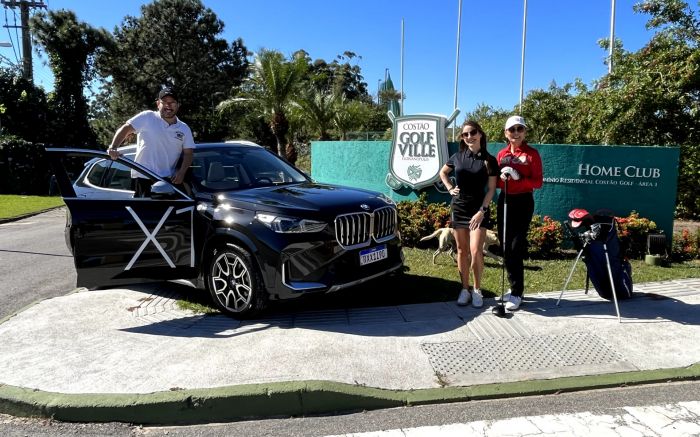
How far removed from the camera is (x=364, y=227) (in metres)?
4.86

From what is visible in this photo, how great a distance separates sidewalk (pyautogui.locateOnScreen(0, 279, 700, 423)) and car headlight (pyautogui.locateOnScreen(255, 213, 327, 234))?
2.93 ft

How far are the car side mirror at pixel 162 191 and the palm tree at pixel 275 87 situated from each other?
1983 centimetres

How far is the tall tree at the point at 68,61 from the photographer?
3042 centimetres

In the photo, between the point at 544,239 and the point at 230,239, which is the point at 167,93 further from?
the point at 544,239

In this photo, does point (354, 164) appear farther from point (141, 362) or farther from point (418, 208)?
point (141, 362)

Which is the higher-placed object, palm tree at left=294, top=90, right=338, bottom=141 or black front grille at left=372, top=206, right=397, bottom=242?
palm tree at left=294, top=90, right=338, bottom=141

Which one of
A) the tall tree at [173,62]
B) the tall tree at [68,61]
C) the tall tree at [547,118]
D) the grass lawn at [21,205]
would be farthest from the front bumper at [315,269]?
the tall tree at [173,62]

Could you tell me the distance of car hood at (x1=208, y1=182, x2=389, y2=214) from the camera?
4.62 m

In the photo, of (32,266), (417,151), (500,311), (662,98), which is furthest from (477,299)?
(662,98)

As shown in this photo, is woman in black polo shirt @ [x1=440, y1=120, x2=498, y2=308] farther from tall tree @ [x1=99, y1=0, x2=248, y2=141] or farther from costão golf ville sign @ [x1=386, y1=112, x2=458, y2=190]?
tall tree @ [x1=99, y1=0, x2=248, y2=141]

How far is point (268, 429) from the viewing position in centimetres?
316

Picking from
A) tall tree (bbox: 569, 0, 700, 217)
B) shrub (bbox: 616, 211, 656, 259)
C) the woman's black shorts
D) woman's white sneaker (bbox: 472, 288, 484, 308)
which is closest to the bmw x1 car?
the woman's black shorts

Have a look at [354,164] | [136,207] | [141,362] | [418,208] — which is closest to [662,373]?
[141,362]

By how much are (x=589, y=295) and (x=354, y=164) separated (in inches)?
255
